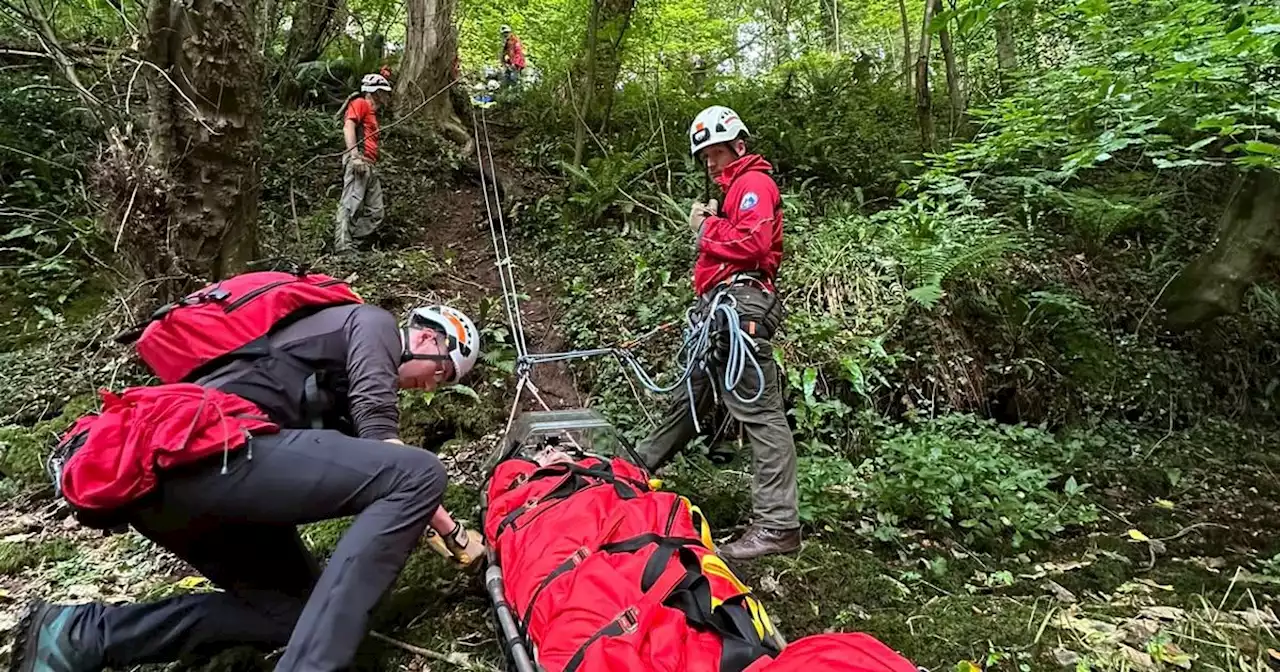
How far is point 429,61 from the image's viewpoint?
11898 mm

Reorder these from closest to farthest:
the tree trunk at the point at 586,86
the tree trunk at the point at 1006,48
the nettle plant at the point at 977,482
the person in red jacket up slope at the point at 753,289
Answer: the person in red jacket up slope at the point at 753,289 → the nettle plant at the point at 977,482 → the tree trunk at the point at 586,86 → the tree trunk at the point at 1006,48

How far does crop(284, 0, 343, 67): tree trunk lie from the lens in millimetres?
11117

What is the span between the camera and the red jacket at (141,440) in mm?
2631

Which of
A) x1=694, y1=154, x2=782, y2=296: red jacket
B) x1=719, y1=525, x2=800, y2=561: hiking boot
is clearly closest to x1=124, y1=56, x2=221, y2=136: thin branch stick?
x1=694, y1=154, x2=782, y2=296: red jacket

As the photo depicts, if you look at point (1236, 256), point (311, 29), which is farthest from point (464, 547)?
point (311, 29)

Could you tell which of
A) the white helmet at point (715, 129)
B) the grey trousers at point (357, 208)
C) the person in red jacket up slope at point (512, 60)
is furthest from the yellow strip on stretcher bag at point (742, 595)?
the person in red jacket up slope at point (512, 60)

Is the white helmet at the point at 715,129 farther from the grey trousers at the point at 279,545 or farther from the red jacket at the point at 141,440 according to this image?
the red jacket at the point at 141,440

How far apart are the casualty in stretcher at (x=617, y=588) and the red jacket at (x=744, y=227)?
1.57 metres

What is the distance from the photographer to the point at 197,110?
5594 millimetres

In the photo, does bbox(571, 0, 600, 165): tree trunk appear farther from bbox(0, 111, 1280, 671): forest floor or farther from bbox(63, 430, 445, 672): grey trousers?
bbox(63, 430, 445, 672): grey trousers

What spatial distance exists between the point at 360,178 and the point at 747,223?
645 cm

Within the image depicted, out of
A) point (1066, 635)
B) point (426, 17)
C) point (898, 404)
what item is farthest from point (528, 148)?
point (1066, 635)

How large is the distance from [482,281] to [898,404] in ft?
16.6

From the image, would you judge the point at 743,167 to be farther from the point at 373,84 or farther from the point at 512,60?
the point at 512,60
